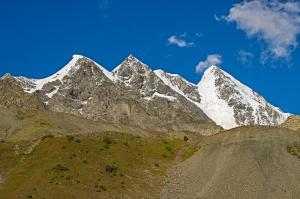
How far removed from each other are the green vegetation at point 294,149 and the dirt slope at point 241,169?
0.72m

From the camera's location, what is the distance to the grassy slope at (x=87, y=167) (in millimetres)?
59500

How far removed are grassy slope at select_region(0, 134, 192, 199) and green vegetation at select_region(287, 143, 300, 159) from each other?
1494 centimetres

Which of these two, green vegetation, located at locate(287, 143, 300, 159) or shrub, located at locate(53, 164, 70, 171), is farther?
green vegetation, located at locate(287, 143, 300, 159)

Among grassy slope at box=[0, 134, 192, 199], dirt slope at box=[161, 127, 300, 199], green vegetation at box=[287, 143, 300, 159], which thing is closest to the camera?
grassy slope at box=[0, 134, 192, 199]

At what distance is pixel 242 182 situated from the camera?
62.3 meters

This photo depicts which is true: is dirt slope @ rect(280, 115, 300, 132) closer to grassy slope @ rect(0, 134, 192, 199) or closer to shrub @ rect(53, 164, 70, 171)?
grassy slope @ rect(0, 134, 192, 199)

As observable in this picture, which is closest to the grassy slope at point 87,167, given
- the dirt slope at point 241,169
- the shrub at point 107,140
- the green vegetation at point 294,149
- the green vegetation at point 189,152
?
the shrub at point 107,140

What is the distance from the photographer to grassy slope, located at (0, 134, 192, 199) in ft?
195

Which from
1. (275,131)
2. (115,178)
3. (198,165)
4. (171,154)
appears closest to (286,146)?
(275,131)

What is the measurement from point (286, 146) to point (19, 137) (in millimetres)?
43807

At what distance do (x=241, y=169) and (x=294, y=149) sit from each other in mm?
9832

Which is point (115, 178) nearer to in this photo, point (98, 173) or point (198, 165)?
point (98, 173)

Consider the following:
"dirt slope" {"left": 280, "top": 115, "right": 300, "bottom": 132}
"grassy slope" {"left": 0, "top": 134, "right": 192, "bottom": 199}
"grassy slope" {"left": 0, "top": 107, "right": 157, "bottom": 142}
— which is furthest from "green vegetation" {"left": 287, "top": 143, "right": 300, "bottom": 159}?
"grassy slope" {"left": 0, "top": 107, "right": 157, "bottom": 142}

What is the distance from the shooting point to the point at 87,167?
67.4 meters
